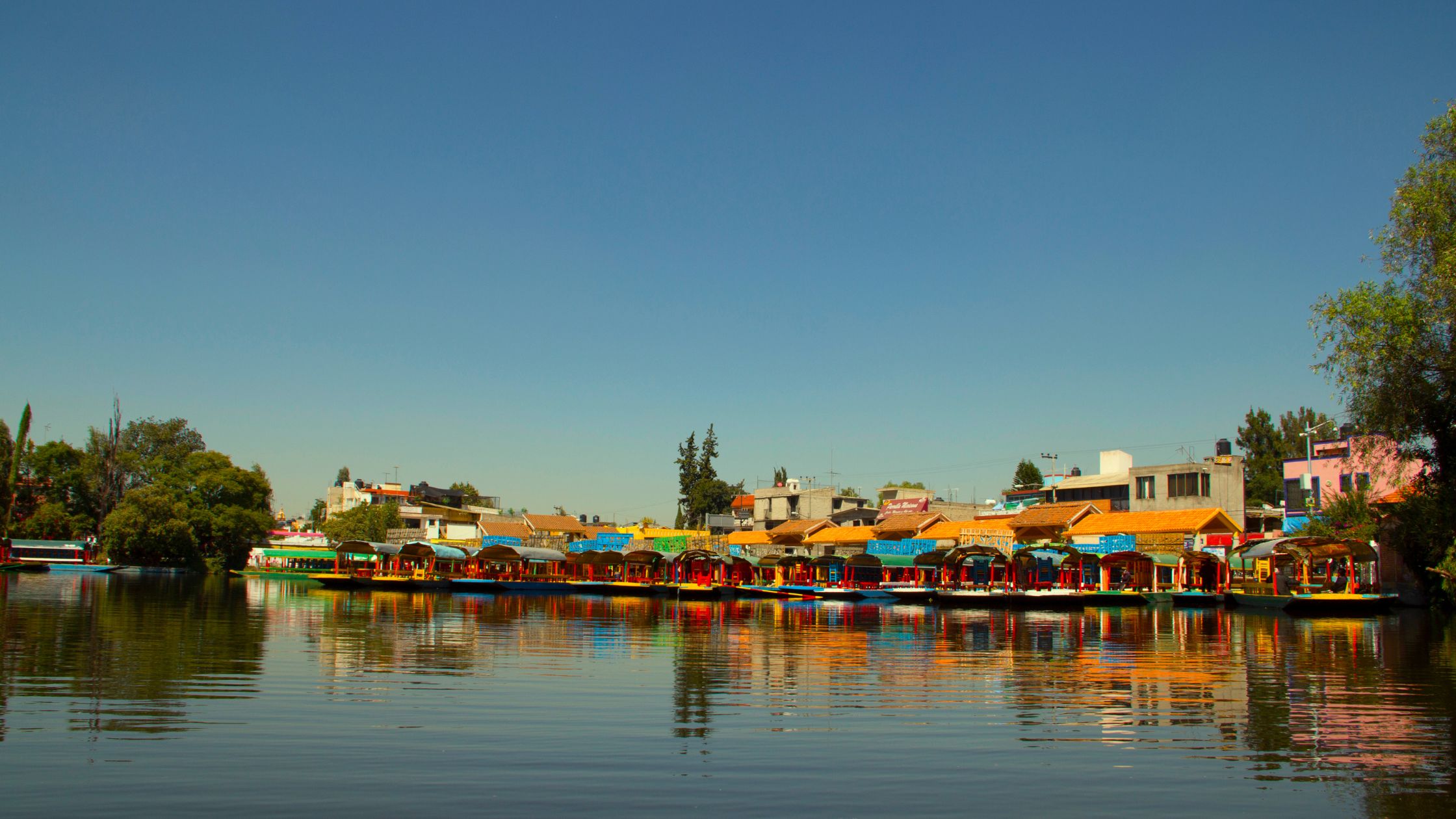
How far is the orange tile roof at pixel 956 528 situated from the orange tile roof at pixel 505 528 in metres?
37.2

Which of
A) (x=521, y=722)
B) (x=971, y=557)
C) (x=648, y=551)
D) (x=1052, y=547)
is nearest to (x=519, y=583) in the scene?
(x=648, y=551)

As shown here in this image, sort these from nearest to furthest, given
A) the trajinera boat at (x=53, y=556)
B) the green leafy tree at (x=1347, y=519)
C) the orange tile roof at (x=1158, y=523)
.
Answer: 1. the green leafy tree at (x=1347, y=519)
2. the orange tile roof at (x=1158, y=523)
3. the trajinera boat at (x=53, y=556)

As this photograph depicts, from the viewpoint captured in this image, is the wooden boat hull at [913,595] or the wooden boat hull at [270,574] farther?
the wooden boat hull at [270,574]

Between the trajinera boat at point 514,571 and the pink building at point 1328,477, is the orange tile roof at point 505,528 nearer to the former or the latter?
the trajinera boat at point 514,571

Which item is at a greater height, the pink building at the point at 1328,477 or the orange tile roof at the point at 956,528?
the pink building at the point at 1328,477

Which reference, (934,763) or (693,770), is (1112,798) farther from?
(693,770)

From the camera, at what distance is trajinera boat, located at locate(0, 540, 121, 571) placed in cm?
7569

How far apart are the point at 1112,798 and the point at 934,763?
1.85 m

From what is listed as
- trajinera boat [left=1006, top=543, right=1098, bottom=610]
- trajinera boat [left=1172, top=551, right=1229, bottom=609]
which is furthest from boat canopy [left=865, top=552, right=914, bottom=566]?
trajinera boat [left=1172, top=551, right=1229, bottom=609]

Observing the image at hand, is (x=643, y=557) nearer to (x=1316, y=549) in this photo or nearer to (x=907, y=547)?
(x=907, y=547)

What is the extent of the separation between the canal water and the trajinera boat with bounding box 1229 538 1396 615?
1574cm

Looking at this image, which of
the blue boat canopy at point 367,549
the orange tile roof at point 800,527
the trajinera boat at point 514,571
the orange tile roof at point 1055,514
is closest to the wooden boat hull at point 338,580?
the blue boat canopy at point 367,549

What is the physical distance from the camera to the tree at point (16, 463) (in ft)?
259

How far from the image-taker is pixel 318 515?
120 metres
